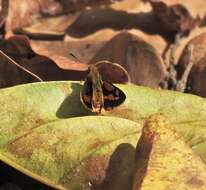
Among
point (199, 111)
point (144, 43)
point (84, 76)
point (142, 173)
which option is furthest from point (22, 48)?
point (142, 173)

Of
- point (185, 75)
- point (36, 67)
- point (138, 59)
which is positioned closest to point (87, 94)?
point (36, 67)

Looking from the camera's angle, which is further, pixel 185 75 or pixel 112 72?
pixel 185 75

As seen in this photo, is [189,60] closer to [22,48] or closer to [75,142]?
[22,48]

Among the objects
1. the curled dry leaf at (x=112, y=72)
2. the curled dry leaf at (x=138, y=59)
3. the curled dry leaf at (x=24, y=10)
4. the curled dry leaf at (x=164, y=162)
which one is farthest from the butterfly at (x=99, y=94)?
the curled dry leaf at (x=24, y=10)

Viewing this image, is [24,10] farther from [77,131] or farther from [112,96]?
[77,131]

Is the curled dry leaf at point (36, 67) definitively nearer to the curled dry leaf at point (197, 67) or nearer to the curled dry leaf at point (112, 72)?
the curled dry leaf at point (112, 72)

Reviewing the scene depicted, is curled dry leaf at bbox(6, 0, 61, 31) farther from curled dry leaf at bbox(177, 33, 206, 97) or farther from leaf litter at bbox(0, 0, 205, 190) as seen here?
curled dry leaf at bbox(177, 33, 206, 97)
